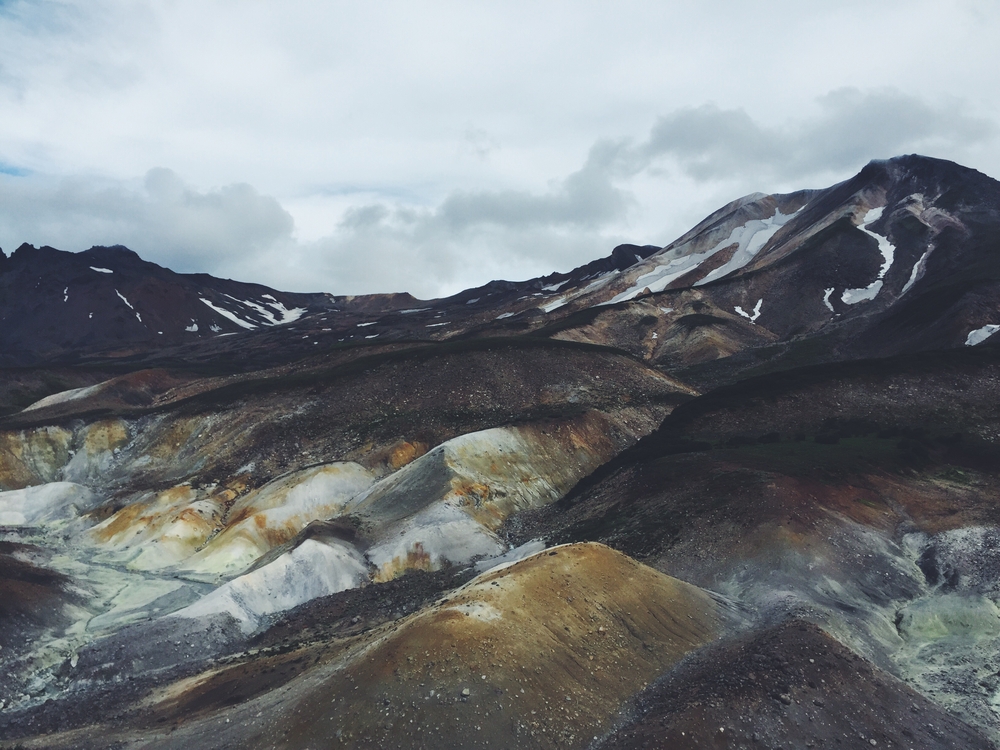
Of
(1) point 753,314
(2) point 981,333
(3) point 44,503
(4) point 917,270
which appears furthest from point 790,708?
(4) point 917,270

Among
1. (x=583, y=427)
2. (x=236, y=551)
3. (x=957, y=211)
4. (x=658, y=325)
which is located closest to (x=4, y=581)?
(x=236, y=551)

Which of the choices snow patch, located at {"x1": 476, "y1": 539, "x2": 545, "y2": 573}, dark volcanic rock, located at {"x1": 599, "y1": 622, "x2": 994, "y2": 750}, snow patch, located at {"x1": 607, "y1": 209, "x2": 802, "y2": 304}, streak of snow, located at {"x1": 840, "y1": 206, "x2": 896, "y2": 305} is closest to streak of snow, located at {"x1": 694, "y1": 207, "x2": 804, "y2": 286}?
snow patch, located at {"x1": 607, "y1": 209, "x2": 802, "y2": 304}

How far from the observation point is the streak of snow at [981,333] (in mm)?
76506

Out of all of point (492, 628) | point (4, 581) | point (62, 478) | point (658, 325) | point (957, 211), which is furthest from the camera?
point (957, 211)

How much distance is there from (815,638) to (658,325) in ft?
333

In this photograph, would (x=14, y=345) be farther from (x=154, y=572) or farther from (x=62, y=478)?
(x=154, y=572)

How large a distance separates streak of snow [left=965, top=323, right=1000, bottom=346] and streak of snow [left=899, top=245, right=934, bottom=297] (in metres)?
39.0

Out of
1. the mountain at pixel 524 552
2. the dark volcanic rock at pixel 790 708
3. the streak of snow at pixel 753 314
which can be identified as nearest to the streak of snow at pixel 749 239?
the streak of snow at pixel 753 314

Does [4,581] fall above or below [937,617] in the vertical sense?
above

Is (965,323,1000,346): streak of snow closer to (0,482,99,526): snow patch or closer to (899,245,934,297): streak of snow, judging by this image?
(899,245,934,297): streak of snow

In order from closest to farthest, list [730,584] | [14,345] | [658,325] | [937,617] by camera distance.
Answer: [937,617]
[730,584]
[658,325]
[14,345]

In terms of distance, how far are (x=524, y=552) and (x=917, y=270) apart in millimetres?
109235

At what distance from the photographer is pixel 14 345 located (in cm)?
18788

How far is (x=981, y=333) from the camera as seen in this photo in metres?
77.4
